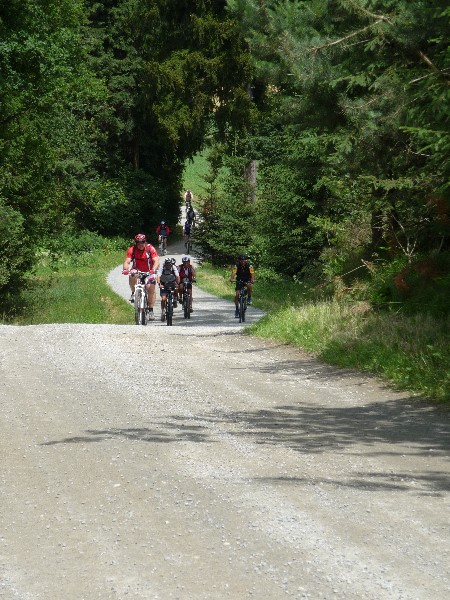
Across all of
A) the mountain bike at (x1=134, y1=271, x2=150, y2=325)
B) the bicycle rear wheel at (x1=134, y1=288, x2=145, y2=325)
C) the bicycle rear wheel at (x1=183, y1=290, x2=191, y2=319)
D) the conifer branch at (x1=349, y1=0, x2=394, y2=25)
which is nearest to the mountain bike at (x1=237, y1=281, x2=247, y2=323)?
the bicycle rear wheel at (x1=183, y1=290, x2=191, y2=319)

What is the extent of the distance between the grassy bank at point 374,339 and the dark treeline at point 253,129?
0.88 metres

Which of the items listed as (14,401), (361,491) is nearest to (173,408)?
(14,401)

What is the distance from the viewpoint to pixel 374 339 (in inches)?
526

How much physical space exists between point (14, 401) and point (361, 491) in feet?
16.5

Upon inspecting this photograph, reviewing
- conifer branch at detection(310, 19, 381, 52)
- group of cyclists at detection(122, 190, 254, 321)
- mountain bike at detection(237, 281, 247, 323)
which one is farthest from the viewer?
mountain bike at detection(237, 281, 247, 323)

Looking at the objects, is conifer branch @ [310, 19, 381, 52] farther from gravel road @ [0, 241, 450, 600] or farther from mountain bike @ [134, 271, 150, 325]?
mountain bike @ [134, 271, 150, 325]

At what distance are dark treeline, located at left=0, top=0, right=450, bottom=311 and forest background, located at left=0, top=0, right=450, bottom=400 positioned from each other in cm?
5

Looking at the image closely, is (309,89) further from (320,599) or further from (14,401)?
(320,599)

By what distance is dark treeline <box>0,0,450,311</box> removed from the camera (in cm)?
1439

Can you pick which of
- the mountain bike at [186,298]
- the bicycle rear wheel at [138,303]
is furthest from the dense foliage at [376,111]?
the mountain bike at [186,298]

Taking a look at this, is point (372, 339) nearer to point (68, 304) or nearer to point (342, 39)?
point (342, 39)

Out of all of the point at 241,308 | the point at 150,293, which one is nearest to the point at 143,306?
the point at 150,293

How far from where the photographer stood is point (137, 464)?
7.75 metres

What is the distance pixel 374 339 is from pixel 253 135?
1333 inches
